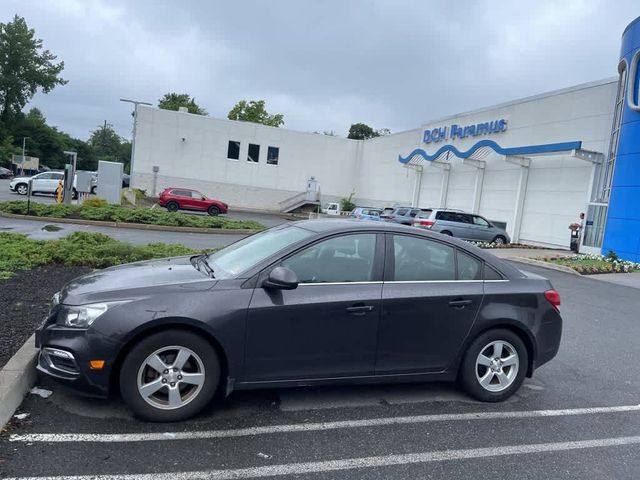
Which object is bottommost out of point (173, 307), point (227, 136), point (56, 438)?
point (56, 438)

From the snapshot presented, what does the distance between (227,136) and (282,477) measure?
132 ft

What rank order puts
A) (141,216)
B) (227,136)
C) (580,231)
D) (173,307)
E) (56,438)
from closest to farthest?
(56,438), (173,307), (141,216), (580,231), (227,136)

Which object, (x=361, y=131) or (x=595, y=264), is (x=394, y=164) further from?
(x=361, y=131)

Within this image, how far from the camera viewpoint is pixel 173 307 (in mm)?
3568

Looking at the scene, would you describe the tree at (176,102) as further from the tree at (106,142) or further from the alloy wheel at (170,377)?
the alloy wheel at (170,377)

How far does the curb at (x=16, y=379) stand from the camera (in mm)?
3441

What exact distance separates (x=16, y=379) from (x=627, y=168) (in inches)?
794

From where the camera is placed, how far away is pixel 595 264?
1549 cm

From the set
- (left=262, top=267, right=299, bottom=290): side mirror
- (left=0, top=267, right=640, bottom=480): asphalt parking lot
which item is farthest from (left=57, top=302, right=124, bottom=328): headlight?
(left=262, top=267, right=299, bottom=290): side mirror

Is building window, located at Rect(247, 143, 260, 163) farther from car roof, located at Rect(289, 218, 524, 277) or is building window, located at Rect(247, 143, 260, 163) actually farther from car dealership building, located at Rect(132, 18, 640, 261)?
car roof, located at Rect(289, 218, 524, 277)

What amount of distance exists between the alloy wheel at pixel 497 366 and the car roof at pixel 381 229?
69 cm

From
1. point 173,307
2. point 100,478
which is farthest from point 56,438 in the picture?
point 173,307

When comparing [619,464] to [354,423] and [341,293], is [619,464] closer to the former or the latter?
[354,423]

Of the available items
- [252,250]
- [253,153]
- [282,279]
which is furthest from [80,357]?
[253,153]
